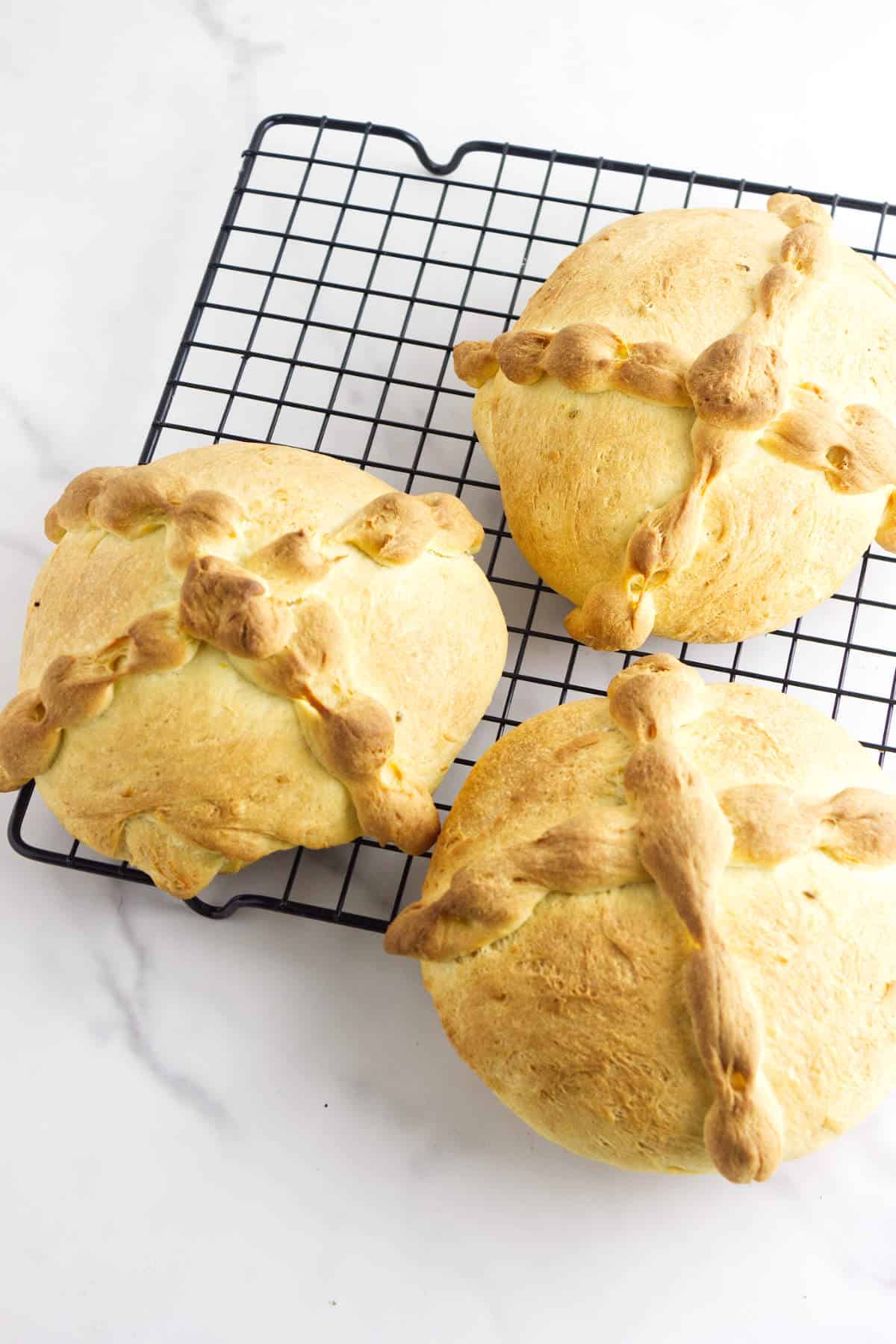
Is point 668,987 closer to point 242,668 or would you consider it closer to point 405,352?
point 242,668

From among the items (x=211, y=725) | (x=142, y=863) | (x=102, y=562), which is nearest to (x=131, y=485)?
(x=102, y=562)

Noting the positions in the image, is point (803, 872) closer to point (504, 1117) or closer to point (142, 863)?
point (504, 1117)

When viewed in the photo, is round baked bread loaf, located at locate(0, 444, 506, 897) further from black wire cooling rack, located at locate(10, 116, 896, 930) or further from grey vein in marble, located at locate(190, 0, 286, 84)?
grey vein in marble, located at locate(190, 0, 286, 84)

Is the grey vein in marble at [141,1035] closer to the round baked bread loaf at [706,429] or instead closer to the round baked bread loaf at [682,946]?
the round baked bread loaf at [682,946]

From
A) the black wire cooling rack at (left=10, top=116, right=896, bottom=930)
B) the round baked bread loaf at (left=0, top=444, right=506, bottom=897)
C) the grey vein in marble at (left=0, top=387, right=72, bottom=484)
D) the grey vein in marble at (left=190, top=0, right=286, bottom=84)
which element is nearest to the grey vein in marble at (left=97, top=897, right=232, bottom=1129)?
the black wire cooling rack at (left=10, top=116, right=896, bottom=930)

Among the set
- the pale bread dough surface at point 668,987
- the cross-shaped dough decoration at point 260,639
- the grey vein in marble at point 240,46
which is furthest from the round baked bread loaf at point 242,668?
the grey vein in marble at point 240,46
